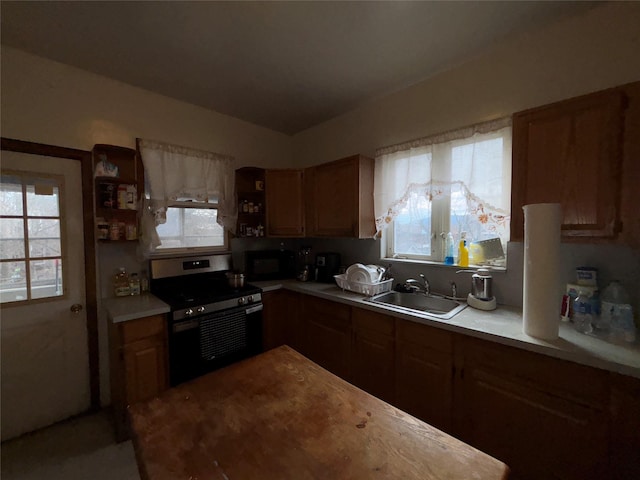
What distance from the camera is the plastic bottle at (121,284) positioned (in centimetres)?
206

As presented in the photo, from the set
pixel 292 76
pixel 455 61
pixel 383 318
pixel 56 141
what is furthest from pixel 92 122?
pixel 455 61

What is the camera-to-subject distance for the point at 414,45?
5.52 feet

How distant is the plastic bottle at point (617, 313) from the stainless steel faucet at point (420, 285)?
945mm

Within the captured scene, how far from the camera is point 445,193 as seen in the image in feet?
6.42

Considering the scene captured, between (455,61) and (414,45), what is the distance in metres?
0.40

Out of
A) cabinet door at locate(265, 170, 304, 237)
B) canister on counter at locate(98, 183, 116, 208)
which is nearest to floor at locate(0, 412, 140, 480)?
canister on counter at locate(98, 183, 116, 208)

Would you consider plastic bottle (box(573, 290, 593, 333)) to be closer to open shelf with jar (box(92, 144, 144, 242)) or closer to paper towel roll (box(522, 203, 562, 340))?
paper towel roll (box(522, 203, 562, 340))

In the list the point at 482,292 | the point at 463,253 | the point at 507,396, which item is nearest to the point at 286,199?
the point at 463,253

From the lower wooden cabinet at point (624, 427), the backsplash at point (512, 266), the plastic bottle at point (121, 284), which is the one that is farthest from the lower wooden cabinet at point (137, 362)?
the lower wooden cabinet at point (624, 427)

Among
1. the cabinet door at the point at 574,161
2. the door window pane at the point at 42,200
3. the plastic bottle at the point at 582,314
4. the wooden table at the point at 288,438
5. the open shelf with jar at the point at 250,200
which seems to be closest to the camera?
the wooden table at the point at 288,438

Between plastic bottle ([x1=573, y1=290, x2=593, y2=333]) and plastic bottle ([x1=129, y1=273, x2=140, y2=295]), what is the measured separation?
2.95 m

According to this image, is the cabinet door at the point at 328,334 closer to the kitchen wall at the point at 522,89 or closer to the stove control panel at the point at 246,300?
the stove control panel at the point at 246,300

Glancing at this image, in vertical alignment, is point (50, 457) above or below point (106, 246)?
below

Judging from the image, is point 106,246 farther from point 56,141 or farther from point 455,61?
point 455,61
